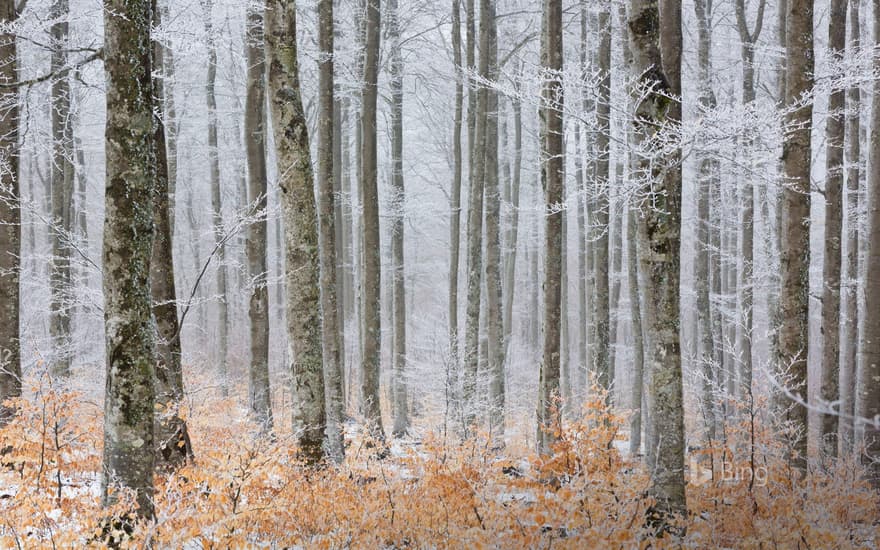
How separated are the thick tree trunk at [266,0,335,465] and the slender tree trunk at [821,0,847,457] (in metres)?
6.62

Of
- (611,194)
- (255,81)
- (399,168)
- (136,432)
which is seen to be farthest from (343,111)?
(136,432)

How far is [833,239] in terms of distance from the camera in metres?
9.10

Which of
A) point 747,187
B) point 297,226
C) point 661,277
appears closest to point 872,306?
point 747,187

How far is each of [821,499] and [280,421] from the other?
10.6 metres

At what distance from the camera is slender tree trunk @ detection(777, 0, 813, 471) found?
7473 millimetres

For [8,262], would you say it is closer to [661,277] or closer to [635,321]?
[661,277]

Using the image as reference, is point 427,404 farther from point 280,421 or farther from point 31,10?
point 31,10

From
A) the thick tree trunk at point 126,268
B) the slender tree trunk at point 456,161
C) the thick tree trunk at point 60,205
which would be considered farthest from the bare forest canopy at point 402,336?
the slender tree trunk at point 456,161

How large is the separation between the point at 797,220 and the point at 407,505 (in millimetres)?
5486

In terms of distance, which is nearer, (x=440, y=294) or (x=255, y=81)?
(x=255, y=81)

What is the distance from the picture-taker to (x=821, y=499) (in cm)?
673

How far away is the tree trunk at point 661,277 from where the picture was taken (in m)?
6.21

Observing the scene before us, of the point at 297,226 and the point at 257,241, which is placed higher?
the point at 297,226

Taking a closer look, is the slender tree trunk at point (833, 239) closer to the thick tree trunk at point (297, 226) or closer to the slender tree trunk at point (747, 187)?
the slender tree trunk at point (747, 187)
